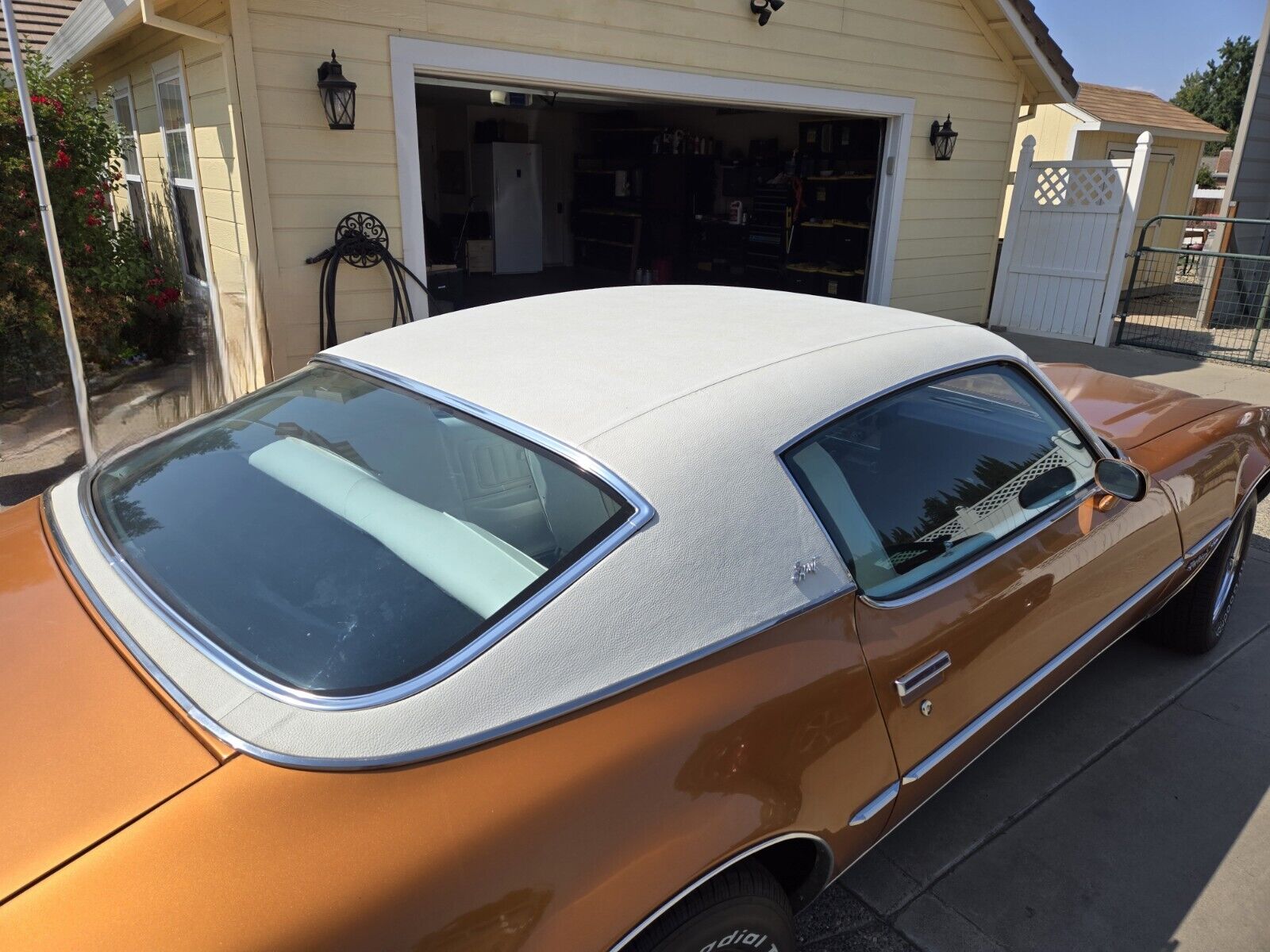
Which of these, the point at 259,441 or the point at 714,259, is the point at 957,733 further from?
the point at 714,259

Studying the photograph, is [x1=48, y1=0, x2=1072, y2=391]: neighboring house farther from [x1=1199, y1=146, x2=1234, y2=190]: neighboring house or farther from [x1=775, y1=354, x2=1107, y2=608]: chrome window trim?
[x1=1199, y1=146, x2=1234, y2=190]: neighboring house

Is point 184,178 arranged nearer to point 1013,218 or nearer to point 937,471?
point 937,471

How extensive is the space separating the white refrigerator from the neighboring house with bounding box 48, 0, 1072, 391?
0.89m

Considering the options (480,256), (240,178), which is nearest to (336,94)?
(240,178)

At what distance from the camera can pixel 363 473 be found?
6.07 feet

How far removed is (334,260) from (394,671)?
4467 mm

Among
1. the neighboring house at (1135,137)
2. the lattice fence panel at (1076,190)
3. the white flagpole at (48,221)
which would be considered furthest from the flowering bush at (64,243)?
the neighboring house at (1135,137)

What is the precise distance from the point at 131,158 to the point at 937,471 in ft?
28.4

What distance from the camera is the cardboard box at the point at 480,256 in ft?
46.3

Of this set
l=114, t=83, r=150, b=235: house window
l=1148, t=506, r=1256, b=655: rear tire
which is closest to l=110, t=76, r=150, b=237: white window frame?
l=114, t=83, r=150, b=235: house window

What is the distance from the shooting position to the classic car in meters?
1.16

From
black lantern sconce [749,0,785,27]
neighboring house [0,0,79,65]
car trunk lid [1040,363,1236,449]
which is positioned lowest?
car trunk lid [1040,363,1236,449]

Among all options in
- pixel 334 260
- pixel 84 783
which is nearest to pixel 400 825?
pixel 84 783

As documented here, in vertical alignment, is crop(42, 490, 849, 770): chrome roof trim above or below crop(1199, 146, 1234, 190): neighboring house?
below
